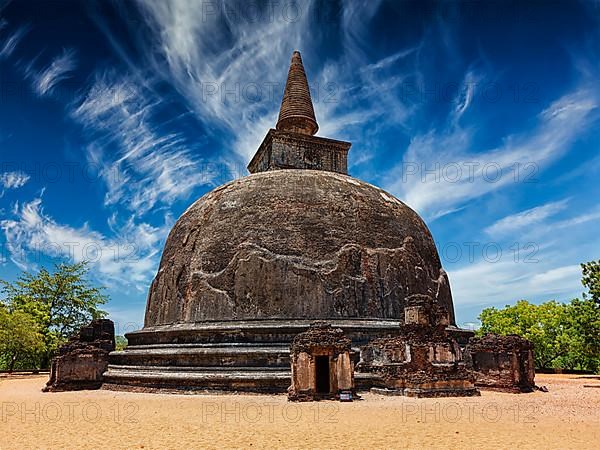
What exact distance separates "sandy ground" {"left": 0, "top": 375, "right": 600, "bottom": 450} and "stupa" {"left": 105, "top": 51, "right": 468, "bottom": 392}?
159 cm

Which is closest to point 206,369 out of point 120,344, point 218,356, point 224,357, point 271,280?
point 218,356

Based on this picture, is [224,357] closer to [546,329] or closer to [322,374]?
[322,374]

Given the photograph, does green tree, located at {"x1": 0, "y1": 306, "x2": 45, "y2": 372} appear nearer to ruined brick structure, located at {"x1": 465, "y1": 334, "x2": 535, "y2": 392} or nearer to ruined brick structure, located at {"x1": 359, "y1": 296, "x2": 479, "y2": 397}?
ruined brick structure, located at {"x1": 359, "y1": 296, "x2": 479, "y2": 397}

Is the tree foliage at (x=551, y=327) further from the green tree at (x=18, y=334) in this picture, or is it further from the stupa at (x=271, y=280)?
the green tree at (x=18, y=334)

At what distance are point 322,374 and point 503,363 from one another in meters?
5.57

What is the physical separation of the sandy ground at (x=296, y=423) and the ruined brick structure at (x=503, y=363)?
5.10 feet

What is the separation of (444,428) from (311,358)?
416 cm

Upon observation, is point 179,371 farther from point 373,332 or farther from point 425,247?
point 425,247

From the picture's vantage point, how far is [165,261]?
17.0 meters

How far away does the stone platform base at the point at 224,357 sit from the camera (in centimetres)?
1195

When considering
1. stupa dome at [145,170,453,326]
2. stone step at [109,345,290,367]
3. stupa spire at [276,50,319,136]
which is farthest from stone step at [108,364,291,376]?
stupa spire at [276,50,319,136]

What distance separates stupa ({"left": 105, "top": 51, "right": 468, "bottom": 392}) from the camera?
1279cm

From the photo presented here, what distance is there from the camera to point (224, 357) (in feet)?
41.2

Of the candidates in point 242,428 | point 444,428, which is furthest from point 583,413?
point 242,428
